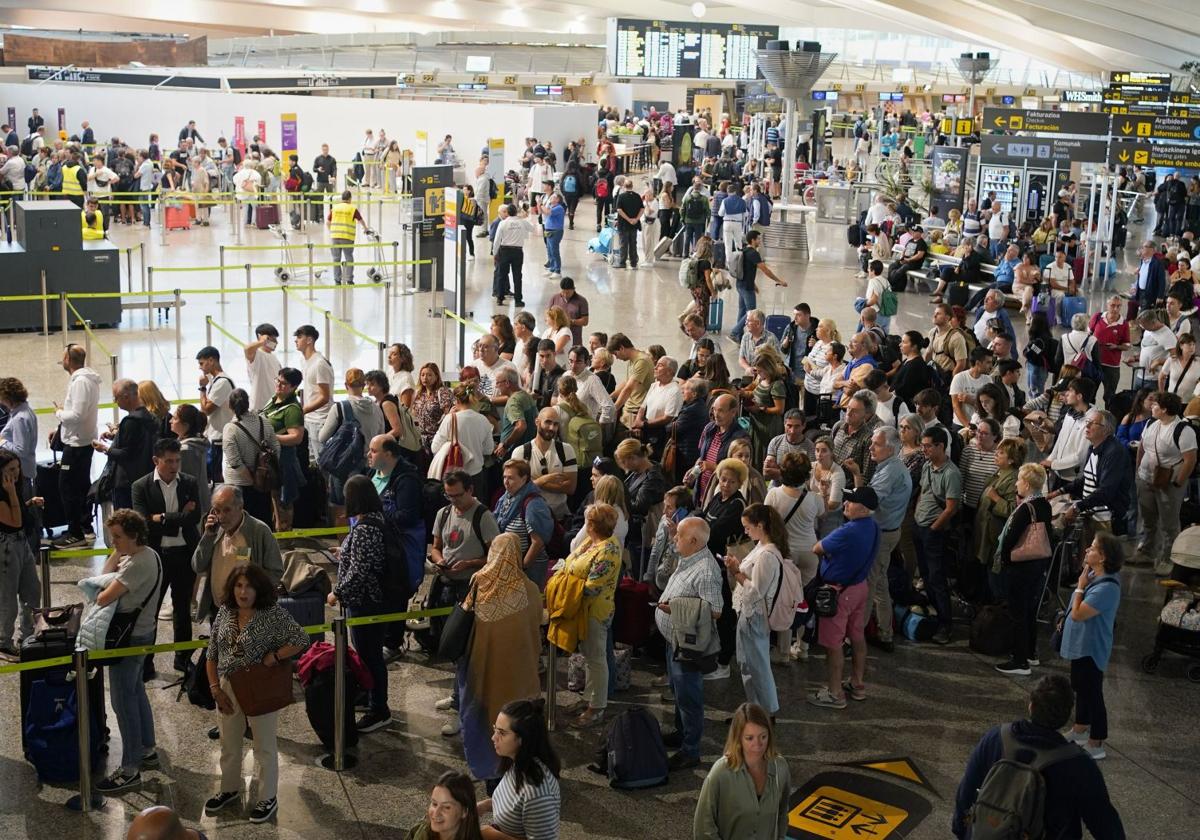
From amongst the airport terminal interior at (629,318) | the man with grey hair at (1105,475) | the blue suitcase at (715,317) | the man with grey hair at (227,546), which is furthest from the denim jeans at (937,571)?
the blue suitcase at (715,317)

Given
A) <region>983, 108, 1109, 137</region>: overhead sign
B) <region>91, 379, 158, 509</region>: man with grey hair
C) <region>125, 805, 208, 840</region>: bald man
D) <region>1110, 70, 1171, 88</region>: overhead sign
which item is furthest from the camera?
<region>1110, 70, 1171, 88</region>: overhead sign

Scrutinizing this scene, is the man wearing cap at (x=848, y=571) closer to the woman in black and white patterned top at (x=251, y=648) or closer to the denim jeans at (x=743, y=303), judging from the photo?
the woman in black and white patterned top at (x=251, y=648)

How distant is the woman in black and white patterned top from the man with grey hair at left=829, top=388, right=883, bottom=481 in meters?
4.35

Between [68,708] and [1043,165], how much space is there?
23448 mm

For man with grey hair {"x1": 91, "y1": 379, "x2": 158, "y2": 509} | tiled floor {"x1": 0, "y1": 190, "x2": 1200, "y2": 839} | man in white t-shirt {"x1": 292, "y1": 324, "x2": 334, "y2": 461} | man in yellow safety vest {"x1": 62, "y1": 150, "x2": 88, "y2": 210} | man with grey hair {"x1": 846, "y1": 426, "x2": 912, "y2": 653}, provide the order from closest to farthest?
tiled floor {"x1": 0, "y1": 190, "x2": 1200, "y2": 839} < man with grey hair {"x1": 846, "y1": 426, "x2": 912, "y2": 653} < man with grey hair {"x1": 91, "y1": 379, "x2": 158, "y2": 509} < man in white t-shirt {"x1": 292, "y1": 324, "x2": 334, "y2": 461} < man in yellow safety vest {"x1": 62, "y1": 150, "x2": 88, "y2": 210}

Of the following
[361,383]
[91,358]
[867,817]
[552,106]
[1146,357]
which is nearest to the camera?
[867,817]

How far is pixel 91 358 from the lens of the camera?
51.7 feet

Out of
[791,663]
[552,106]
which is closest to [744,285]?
[791,663]

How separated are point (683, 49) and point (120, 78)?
19464 mm

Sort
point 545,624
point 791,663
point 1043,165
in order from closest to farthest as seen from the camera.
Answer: point 545,624
point 791,663
point 1043,165

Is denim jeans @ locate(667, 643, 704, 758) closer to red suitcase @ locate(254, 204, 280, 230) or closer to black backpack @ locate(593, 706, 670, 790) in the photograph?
black backpack @ locate(593, 706, 670, 790)

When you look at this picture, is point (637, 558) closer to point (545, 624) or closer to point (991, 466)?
point (545, 624)

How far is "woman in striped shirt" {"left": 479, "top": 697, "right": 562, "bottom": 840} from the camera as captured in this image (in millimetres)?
5047

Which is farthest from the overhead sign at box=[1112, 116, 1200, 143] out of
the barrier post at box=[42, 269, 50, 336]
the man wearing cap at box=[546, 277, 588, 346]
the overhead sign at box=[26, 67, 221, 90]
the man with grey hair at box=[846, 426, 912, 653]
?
the overhead sign at box=[26, 67, 221, 90]
